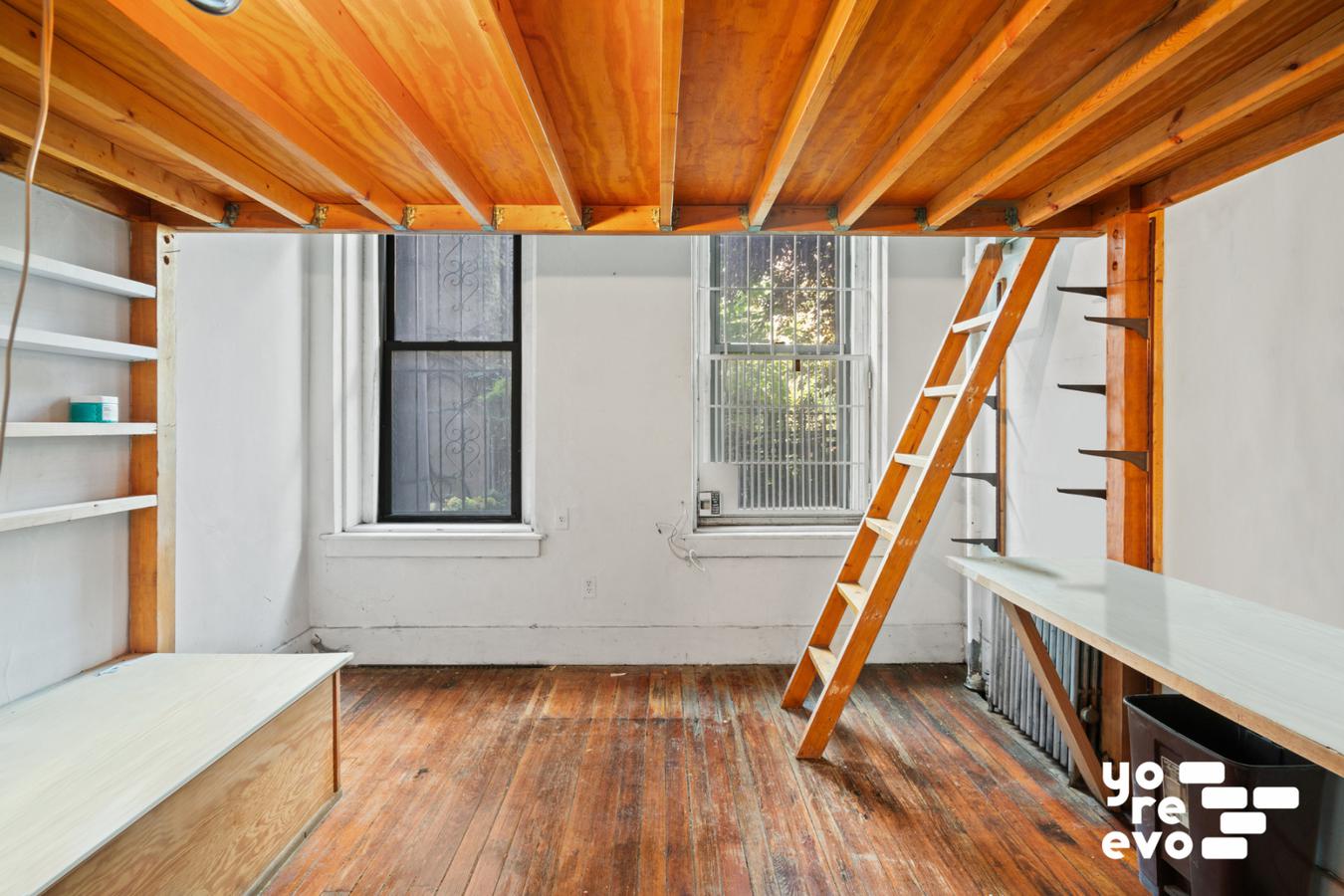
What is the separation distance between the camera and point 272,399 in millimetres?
3021

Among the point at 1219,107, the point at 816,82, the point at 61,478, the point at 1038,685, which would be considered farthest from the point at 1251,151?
the point at 61,478

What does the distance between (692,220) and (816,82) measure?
37.1 inches

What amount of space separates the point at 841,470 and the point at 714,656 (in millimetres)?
1170

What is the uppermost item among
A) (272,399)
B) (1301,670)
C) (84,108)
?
(84,108)

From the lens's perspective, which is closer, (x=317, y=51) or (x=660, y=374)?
(x=317, y=51)

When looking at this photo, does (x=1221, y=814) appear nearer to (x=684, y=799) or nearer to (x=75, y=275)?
(x=684, y=799)

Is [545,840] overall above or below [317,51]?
below

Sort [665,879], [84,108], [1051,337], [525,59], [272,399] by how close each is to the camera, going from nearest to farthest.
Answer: [525,59] < [84,108] < [665,879] < [1051,337] < [272,399]

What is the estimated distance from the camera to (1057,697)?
6.98 feet

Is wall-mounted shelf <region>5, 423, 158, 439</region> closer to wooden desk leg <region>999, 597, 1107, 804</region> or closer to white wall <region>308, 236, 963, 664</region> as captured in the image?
white wall <region>308, 236, 963, 664</region>

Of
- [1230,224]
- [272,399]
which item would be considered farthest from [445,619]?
[1230,224]

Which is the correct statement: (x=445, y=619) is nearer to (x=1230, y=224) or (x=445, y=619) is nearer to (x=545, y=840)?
(x=545, y=840)

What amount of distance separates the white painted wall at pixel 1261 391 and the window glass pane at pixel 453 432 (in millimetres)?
2912

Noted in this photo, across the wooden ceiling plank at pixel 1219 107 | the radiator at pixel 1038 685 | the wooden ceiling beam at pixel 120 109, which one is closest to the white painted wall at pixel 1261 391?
the wooden ceiling plank at pixel 1219 107
